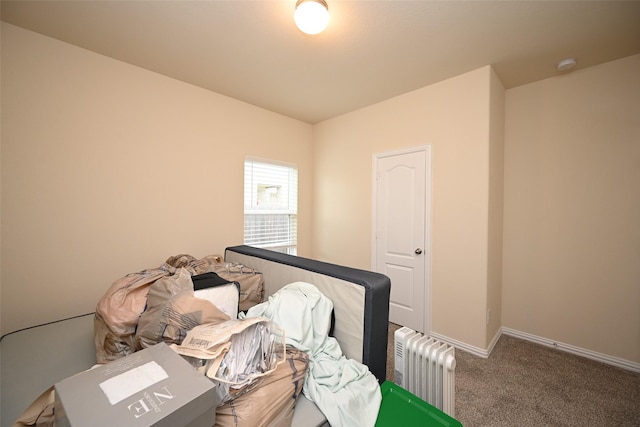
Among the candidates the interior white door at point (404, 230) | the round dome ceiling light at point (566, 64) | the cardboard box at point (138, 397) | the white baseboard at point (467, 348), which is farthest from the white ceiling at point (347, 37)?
the white baseboard at point (467, 348)

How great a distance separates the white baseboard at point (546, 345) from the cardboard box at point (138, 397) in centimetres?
250

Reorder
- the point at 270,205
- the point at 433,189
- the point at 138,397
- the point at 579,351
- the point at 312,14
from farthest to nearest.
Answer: the point at 270,205 < the point at 433,189 < the point at 579,351 < the point at 312,14 < the point at 138,397

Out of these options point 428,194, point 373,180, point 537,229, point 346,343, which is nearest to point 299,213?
point 373,180

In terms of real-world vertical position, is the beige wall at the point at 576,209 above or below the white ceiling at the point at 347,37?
below

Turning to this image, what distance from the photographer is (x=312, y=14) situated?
5.23ft

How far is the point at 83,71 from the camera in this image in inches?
84.6

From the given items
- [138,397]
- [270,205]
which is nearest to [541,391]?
[138,397]

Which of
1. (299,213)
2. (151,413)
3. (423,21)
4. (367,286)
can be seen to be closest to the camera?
(151,413)

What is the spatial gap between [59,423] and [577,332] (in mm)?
3727

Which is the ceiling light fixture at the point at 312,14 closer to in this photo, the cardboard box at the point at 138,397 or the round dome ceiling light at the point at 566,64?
the cardboard box at the point at 138,397

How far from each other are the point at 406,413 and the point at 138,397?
106 cm

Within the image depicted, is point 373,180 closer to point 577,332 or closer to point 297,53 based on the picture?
point 297,53

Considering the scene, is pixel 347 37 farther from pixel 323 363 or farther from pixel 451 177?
pixel 323 363

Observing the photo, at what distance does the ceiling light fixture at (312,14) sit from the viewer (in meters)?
1.56
